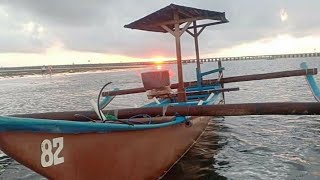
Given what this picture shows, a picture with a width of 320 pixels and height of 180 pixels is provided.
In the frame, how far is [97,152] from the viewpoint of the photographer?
5336 mm

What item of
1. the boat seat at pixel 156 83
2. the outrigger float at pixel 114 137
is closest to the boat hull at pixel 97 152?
the outrigger float at pixel 114 137

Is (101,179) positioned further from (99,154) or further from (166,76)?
(166,76)

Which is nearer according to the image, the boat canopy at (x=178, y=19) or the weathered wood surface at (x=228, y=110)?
the weathered wood surface at (x=228, y=110)

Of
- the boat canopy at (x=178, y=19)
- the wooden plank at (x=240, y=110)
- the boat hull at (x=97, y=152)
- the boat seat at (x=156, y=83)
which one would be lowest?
the boat hull at (x=97, y=152)

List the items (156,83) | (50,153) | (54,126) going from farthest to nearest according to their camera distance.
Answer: (156,83), (50,153), (54,126)

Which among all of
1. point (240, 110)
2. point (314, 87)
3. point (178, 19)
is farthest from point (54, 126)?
point (314, 87)

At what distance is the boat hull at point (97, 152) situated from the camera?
4.37 metres

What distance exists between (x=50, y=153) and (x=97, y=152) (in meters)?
0.89

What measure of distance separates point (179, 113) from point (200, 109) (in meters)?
0.55

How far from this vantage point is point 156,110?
7492 mm

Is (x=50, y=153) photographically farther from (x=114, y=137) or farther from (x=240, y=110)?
(x=240, y=110)

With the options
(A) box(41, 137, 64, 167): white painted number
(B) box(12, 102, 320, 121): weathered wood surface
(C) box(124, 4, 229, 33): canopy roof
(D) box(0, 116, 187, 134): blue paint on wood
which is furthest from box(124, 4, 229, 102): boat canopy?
(A) box(41, 137, 64, 167): white painted number

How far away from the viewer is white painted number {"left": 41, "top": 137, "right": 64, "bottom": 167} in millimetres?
4516

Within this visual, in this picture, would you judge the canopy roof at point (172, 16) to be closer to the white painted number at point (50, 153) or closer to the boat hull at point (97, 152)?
the boat hull at point (97, 152)
